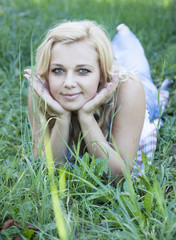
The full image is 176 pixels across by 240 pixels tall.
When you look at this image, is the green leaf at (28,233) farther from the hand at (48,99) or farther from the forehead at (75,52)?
the forehead at (75,52)

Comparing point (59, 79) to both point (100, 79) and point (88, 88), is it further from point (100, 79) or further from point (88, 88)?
point (100, 79)

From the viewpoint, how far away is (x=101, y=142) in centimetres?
217

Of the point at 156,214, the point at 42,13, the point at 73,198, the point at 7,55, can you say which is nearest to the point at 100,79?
the point at 73,198

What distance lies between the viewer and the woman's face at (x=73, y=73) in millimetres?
2104

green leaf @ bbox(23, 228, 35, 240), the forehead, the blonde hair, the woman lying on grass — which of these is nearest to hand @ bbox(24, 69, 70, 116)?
the woman lying on grass

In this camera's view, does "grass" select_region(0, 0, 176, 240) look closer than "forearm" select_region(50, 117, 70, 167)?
Yes

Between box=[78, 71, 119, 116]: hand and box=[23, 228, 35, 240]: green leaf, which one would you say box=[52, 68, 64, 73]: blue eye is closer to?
box=[78, 71, 119, 116]: hand

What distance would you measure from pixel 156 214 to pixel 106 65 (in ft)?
3.55

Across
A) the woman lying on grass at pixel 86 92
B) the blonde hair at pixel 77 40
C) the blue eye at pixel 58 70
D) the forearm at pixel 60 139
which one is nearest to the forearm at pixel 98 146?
the woman lying on grass at pixel 86 92

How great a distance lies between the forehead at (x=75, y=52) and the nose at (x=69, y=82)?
0.11 m

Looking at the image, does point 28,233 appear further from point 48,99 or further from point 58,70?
point 58,70

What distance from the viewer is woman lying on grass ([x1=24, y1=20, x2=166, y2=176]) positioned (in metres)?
2.12

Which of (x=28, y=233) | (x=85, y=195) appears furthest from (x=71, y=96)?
(x=28, y=233)

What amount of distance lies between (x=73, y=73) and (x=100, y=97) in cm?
24
